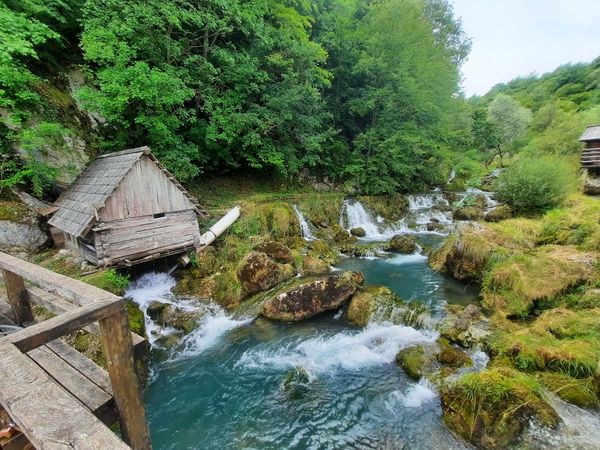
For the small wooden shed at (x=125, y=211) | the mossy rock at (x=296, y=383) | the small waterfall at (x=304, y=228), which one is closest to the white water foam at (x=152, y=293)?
the small wooden shed at (x=125, y=211)

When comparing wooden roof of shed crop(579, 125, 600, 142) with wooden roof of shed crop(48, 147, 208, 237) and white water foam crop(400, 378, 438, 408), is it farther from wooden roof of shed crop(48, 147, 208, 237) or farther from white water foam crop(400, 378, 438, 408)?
wooden roof of shed crop(48, 147, 208, 237)

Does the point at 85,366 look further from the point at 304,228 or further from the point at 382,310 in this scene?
the point at 304,228

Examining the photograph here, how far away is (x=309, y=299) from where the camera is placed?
321 inches

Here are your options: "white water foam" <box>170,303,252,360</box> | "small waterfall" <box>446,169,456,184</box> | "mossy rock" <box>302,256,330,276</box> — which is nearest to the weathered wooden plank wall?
"white water foam" <box>170,303,252,360</box>

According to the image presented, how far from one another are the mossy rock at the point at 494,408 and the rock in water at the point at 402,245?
789 centimetres

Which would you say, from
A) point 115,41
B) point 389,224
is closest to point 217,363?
point 115,41

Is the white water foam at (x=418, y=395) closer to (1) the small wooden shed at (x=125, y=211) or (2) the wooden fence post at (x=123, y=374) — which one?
(2) the wooden fence post at (x=123, y=374)

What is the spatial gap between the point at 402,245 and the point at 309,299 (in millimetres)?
6424

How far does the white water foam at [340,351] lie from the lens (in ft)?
21.2

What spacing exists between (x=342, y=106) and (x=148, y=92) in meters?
13.4

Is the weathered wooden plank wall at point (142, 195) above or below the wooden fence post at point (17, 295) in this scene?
above

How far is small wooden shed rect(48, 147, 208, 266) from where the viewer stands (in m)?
7.64

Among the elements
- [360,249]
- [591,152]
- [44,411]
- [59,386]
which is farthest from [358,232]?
[44,411]

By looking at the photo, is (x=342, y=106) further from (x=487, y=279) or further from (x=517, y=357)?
(x=517, y=357)
